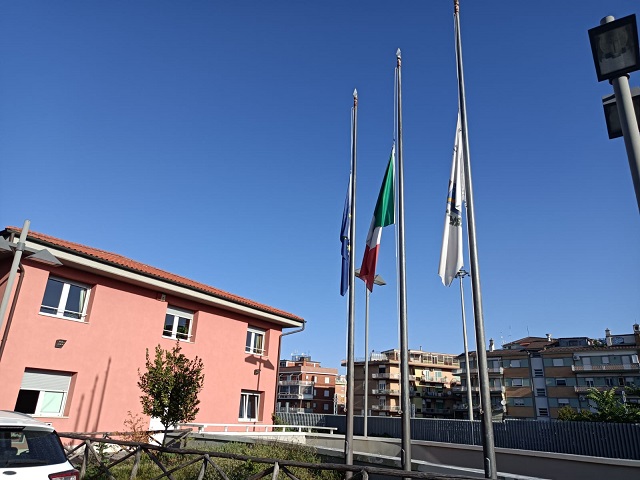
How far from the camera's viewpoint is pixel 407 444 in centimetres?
→ 798

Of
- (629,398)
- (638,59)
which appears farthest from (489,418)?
(629,398)

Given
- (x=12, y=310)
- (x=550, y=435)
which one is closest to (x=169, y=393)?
(x=12, y=310)

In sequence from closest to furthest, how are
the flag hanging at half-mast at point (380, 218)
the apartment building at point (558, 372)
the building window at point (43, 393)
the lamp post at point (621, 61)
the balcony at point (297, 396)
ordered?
the lamp post at point (621, 61)
the flag hanging at half-mast at point (380, 218)
the building window at point (43, 393)
the apartment building at point (558, 372)
the balcony at point (297, 396)

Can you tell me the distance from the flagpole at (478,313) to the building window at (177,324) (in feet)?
46.5

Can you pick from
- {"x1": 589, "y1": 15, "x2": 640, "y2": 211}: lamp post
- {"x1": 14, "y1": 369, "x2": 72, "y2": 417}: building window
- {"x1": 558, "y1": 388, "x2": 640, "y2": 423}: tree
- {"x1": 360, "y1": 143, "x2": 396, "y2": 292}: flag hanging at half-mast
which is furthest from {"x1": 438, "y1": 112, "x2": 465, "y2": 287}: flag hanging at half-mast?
{"x1": 558, "y1": 388, "x2": 640, "y2": 423}: tree

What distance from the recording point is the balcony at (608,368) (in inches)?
2080

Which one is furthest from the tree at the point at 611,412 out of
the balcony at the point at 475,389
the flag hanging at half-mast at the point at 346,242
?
the flag hanging at half-mast at the point at 346,242

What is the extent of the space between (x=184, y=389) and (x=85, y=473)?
123 inches

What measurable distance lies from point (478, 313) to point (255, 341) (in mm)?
16487

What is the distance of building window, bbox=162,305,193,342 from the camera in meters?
18.4

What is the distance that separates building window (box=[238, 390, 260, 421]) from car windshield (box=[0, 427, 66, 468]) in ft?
50.4

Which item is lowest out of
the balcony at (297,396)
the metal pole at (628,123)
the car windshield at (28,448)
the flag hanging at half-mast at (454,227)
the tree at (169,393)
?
the car windshield at (28,448)

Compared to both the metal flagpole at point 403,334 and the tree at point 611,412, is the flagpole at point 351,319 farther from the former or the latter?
the tree at point 611,412

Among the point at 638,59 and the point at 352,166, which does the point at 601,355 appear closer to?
the point at 352,166
